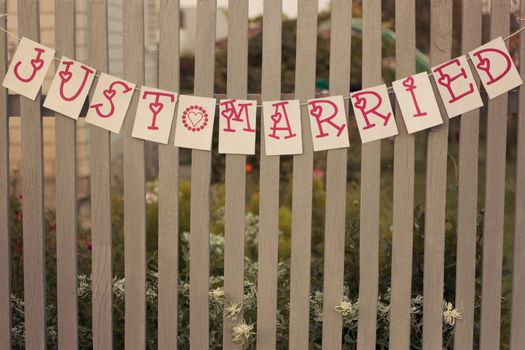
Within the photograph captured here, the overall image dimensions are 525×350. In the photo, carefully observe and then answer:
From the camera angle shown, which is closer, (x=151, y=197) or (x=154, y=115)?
(x=154, y=115)

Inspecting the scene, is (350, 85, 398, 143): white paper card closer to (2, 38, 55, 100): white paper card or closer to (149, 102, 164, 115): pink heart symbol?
(149, 102, 164, 115): pink heart symbol

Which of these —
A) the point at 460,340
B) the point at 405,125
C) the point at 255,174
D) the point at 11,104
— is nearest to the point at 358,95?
the point at 405,125

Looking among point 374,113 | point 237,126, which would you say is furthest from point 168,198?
point 374,113

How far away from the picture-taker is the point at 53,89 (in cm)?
327

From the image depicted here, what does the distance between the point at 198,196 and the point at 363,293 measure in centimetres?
74

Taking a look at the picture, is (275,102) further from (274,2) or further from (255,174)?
(255,174)

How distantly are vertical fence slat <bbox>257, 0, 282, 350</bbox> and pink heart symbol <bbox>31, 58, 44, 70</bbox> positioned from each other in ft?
2.78

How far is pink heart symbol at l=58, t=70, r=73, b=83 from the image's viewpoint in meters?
3.26

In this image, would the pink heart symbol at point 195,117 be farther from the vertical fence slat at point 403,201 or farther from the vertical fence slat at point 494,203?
the vertical fence slat at point 494,203

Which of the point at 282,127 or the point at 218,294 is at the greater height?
the point at 282,127

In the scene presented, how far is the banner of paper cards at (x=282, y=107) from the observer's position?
3.19 metres

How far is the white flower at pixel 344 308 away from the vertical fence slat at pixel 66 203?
103 cm

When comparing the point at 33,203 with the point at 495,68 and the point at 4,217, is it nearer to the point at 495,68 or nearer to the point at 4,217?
the point at 4,217

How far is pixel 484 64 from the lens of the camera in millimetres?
3227
